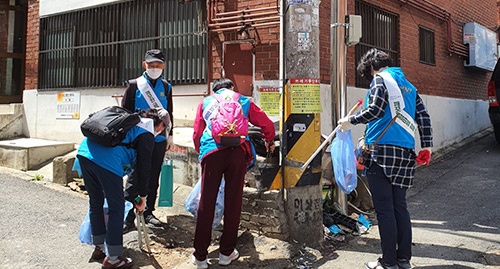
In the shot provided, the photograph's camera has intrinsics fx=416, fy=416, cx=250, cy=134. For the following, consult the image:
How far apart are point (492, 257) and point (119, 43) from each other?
677 centimetres

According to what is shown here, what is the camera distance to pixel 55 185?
250 inches

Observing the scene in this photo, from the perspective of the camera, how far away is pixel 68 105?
8422 mm

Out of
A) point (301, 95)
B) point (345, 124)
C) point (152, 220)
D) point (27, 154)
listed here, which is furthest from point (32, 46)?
point (345, 124)

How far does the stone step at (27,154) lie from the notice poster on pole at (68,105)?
842 millimetres

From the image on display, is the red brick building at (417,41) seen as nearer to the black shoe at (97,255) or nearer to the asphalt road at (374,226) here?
the asphalt road at (374,226)

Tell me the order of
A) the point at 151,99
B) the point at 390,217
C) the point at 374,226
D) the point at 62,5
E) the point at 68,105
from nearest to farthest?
the point at 390,217
the point at 151,99
the point at 374,226
the point at 68,105
the point at 62,5

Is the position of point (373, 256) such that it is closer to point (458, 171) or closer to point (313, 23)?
point (313, 23)

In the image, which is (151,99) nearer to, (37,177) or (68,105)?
(37,177)

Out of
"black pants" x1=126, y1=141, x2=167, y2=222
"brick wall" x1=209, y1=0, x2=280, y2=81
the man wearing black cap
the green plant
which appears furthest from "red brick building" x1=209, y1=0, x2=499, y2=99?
the green plant

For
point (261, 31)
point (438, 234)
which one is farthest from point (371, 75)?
point (261, 31)

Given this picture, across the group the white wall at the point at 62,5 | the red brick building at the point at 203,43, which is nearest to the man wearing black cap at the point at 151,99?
the red brick building at the point at 203,43

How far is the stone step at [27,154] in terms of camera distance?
23.8 ft

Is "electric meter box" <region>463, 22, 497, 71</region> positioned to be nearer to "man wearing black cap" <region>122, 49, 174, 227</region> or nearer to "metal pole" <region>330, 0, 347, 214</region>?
"metal pole" <region>330, 0, 347, 214</region>

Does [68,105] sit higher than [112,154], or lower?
higher
